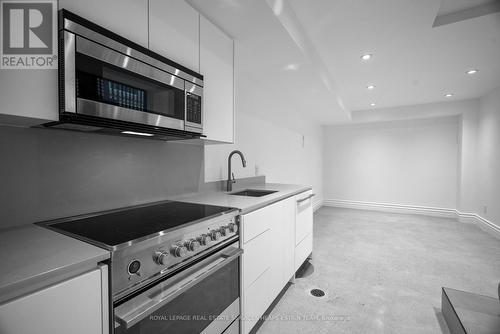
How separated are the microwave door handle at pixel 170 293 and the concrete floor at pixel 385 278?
90cm

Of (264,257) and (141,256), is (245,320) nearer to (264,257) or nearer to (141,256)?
(264,257)

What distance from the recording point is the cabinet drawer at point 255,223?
4.84 ft

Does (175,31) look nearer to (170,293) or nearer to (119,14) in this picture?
(119,14)

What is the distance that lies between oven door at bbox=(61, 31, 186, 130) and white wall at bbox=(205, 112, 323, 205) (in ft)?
2.75

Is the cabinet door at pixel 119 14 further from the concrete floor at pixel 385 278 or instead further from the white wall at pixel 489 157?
the white wall at pixel 489 157

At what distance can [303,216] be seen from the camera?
2539mm

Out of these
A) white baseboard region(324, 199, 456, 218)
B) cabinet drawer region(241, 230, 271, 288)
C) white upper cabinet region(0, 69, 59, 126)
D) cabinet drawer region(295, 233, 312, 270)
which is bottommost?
white baseboard region(324, 199, 456, 218)

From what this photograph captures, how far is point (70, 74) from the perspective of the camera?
2.92 ft

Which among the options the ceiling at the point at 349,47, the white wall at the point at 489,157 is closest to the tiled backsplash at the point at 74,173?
the ceiling at the point at 349,47

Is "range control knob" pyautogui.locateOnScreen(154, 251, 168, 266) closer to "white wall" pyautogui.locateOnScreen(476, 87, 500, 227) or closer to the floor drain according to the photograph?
the floor drain

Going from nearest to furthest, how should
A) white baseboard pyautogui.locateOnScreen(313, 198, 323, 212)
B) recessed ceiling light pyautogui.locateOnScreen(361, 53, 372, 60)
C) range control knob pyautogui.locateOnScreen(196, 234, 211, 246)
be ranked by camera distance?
range control knob pyautogui.locateOnScreen(196, 234, 211, 246), recessed ceiling light pyautogui.locateOnScreen(361, 53, 372, 60), white baseboard pyautogui.locateOnScreen(313, 198, 323, 212)

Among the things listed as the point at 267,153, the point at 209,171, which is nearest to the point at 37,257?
the point at 209,171

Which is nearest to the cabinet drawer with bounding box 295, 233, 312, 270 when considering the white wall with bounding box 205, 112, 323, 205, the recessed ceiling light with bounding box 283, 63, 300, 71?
the white wall with bounding box 205, 112, 323, 205

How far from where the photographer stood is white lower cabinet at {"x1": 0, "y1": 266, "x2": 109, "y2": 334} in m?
0.57
